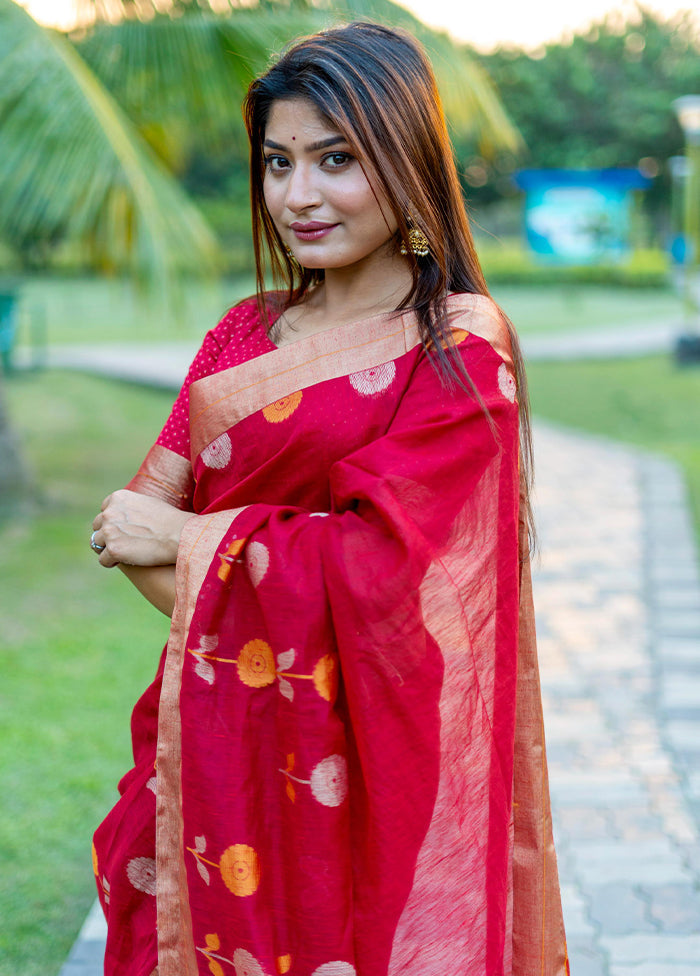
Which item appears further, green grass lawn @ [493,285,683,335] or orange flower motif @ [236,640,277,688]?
green grass lawn @ [493,285,683,335]

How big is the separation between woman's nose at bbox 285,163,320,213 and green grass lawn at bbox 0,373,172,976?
5.65 ft

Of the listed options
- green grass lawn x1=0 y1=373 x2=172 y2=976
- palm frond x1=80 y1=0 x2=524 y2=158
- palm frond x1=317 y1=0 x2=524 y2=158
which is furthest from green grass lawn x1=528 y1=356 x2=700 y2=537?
green grass lawn x1=0 y1=373 x2=172 y2=976

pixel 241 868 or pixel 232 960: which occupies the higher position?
pixel 241 868

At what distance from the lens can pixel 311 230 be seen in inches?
53.9

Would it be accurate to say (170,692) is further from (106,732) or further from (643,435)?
(643,435)

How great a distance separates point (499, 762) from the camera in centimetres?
141

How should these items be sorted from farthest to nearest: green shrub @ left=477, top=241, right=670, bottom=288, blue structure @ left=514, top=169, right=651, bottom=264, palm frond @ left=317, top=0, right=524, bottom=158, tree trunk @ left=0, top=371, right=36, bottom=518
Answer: blue structure @ left=514, top=169, right=651, bottom=264
green shrub @ left=477, top=241, right=670, bottom=288
tree trunk @ left=0, top=371, right=36, bottom=518
palm frond @ left=317, top=0, right=524, bottom=158

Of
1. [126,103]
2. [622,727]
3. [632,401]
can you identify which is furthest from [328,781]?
[632,401]

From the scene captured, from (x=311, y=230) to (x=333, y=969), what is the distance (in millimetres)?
958

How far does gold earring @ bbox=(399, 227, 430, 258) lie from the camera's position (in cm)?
138

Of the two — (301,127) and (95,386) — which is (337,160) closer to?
(301,127)

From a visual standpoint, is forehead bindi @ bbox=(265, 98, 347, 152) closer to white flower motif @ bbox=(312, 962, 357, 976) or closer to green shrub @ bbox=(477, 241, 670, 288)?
white flower motif @ bbox=(312, 962, 357, 976)

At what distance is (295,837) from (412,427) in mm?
536

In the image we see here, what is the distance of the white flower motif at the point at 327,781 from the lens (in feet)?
4.21
